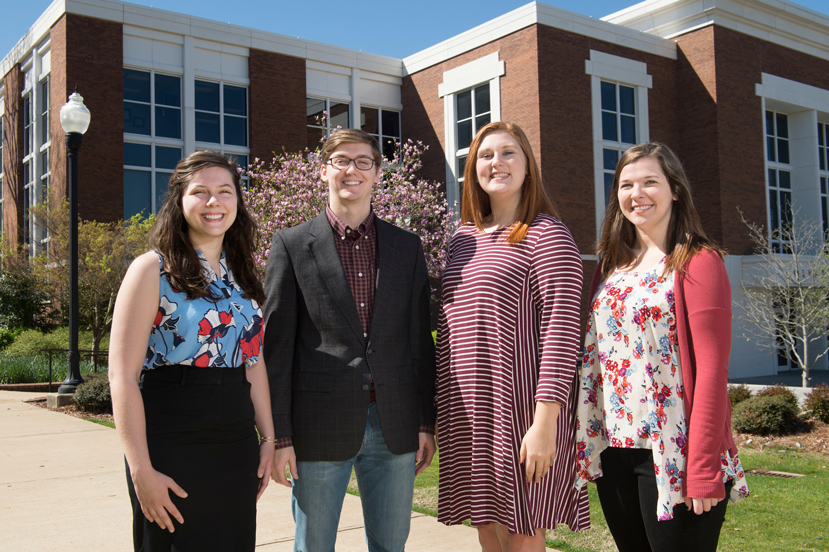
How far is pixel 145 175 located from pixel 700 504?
73.0ft

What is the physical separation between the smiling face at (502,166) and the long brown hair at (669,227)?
44 cm

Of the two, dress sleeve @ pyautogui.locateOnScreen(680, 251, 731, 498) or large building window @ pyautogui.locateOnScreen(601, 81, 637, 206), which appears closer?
dress sleeve @ pyautogui.locateOnScreen(680, 251, 731, 498)

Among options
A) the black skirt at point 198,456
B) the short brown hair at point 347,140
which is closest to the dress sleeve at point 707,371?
the short brown hair at point 347,140

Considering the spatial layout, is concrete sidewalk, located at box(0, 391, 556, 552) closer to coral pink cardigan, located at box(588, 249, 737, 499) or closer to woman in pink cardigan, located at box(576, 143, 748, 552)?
woman in pink cardigan, located at box(576, 143, 748, 552)

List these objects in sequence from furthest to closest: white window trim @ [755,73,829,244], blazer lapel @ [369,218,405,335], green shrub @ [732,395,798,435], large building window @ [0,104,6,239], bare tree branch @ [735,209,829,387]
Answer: large building window @ [0,104,6,239] < white window trim @ [755,73,829,244] < bare tree branch @ [735,209,829,387] < green shrub @ [732,395,798,435] < blazer lapel @ [369,218,405,335]

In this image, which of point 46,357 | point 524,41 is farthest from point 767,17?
point 46,357

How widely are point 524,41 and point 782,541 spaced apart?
1988 centimetres

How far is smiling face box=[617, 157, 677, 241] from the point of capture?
10.1 ft

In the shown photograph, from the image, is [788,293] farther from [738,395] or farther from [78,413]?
[78,413]

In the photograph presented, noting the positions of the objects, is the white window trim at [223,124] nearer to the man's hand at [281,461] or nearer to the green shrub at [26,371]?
the green shrub at [26,371]

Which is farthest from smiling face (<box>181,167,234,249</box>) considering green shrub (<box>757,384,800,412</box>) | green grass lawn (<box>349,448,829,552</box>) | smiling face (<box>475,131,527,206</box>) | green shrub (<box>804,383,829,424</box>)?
green shrub (<box>804,383,829,424</box>)

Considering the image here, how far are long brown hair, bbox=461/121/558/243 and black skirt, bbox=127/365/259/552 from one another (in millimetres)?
1403

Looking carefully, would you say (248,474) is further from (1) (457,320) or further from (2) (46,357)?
(2) (46,357)

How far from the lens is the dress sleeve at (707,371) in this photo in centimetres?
267
